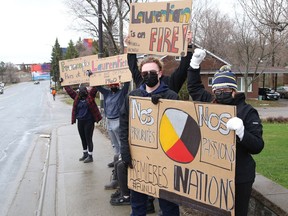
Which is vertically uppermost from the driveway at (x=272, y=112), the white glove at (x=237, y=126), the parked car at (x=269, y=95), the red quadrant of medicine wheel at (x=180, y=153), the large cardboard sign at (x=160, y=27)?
the large cardboard sign at (x=160, y=27)

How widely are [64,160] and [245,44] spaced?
25.0 m

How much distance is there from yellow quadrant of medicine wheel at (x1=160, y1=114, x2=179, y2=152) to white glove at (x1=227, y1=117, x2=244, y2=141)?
2.43ft

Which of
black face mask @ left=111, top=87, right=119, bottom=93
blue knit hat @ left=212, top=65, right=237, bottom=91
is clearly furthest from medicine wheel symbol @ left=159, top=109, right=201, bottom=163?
black face mask @ left=111, top=87, right=119, bottom=93

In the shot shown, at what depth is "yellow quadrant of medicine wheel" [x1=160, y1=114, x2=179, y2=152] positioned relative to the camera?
133 inches

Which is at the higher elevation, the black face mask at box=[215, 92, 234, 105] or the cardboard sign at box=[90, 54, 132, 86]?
the cardboard sign at box=[90, 54, 132, 86]

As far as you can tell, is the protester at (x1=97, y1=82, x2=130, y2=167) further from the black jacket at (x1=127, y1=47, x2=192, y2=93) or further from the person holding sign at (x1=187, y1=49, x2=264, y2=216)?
the person holding sign at (x1=187, y1=49, x2=264, y2=216)

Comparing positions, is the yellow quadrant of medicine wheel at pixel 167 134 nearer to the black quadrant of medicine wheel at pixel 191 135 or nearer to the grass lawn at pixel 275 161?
the black quadrant of medicine wheel at pixel 191 135

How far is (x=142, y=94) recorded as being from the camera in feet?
12.3

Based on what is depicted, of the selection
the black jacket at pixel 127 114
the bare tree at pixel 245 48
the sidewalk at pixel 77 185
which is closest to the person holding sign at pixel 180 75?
the black jacket at pixel 127 114

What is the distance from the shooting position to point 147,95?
3734 mm

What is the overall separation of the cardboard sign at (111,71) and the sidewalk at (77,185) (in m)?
1.81

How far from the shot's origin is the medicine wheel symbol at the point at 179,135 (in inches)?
125

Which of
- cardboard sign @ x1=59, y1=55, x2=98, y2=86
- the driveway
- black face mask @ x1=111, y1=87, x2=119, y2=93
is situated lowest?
the driveway

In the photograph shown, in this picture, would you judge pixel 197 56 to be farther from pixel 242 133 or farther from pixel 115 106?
pixel 115 106
